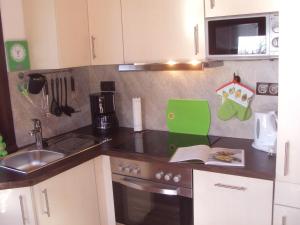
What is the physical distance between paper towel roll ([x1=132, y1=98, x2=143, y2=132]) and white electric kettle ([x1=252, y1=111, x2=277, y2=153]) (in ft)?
3.04

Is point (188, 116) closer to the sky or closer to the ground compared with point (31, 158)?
closer to the sky

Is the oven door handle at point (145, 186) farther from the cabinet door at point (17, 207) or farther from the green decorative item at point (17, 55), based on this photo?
the green decorative item at point (17, 55)

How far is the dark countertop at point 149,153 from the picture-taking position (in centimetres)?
178

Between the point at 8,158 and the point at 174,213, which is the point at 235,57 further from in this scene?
the point at 8,158

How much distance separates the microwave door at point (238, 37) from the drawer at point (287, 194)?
0.71 m

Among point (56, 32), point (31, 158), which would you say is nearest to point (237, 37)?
point (56, 32)

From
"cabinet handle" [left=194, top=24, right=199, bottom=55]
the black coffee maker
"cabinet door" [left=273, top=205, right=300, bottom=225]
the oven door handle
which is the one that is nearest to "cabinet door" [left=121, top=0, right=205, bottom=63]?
"cabinet handle" [left=194, top=24, right=199, bottom=55]

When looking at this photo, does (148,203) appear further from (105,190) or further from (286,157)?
(286,157)

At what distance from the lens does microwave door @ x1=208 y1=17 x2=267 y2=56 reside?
1812mm

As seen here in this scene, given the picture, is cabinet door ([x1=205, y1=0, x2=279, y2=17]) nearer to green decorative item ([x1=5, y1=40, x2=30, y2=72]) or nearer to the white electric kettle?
the white electric kettle

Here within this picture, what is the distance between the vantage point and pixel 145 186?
2111 millimetres

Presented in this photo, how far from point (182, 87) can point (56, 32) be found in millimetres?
968

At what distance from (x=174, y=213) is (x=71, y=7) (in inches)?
59.7

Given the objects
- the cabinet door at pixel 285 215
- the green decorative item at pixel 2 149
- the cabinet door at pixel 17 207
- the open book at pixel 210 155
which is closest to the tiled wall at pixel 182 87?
the open book at pixel 210 155
